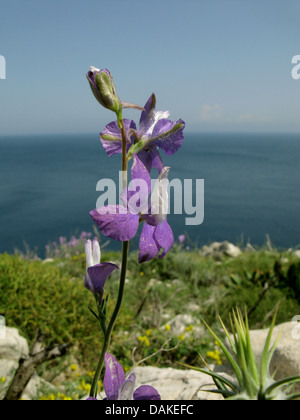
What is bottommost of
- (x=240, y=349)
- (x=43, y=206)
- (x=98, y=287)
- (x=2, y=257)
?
(x=43, y=206)

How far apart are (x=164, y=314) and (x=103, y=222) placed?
399 cm

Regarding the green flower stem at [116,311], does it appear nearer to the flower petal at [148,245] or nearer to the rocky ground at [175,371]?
the flower petal at [148,245]

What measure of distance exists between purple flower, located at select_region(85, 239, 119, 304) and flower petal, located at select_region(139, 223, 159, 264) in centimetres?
10

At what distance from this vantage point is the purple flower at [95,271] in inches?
36.5

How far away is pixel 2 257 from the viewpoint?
12.1 feet

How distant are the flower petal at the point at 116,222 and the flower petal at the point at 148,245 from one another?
0.20ft

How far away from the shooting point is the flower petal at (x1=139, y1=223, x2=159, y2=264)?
0.86 metres

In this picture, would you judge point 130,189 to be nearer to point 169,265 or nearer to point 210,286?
point 210,286

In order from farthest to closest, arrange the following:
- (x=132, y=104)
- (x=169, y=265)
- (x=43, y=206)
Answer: (x=43, y=206) < (x=169, y=265) < (x=132, y=104)

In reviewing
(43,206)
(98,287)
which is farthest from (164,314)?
(43,206)

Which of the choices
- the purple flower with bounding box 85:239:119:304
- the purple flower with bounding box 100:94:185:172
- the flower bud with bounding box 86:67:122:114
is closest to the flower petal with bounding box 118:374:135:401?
the purple flower with bounding box 85:239:119:304
